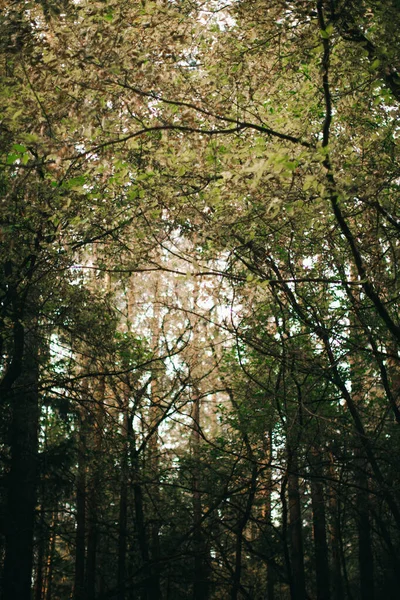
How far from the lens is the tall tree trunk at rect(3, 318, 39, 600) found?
7.90 metres

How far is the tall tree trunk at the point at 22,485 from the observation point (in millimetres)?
7902

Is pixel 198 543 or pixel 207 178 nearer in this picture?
pixel 207 178

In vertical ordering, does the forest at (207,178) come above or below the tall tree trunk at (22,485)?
above

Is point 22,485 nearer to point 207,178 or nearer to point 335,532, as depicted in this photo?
point 207,178

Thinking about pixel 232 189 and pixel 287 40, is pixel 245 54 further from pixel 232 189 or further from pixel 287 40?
pixel 232 189

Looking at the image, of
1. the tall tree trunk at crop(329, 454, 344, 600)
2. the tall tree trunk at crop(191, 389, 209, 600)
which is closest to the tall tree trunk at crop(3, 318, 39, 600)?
the tall tree trunk at crop(191, 389, 209, 600)

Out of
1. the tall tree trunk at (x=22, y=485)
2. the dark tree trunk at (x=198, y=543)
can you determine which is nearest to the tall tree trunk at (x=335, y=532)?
the dark tree trunk at (x=198, y=543)

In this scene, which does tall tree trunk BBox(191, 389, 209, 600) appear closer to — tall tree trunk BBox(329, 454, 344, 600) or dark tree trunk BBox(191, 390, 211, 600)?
dark tree trunk BBox(191, 390, 211, 600)

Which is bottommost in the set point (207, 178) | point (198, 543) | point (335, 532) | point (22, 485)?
point (198, 543)

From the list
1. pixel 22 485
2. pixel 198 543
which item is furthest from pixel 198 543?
pixel 22 485

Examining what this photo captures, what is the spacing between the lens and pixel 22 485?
8.62m

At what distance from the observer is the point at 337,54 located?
532 centimetres

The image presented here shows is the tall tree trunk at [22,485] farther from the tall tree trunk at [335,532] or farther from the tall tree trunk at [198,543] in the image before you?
the tall tree trunk at [335,532]

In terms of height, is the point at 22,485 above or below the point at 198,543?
above
